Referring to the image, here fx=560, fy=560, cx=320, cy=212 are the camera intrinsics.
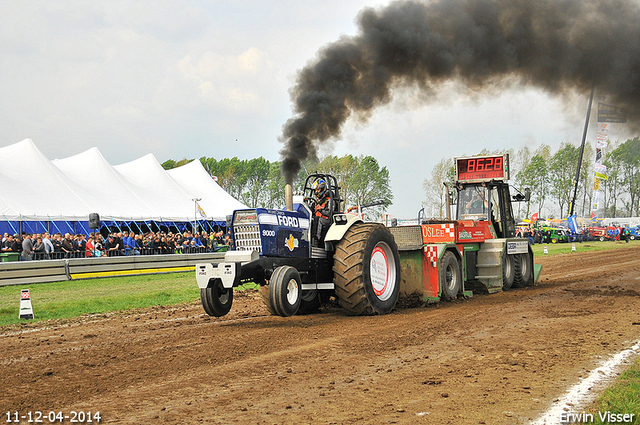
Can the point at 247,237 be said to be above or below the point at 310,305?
above

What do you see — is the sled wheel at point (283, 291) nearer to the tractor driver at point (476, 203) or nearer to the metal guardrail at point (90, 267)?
the tractor driver at point (476, 203)

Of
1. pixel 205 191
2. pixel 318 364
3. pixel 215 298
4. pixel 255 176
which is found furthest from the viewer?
pixel 255 176

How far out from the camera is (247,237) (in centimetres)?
838

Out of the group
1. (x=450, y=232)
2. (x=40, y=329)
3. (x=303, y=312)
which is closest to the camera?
(x=40, y=329)

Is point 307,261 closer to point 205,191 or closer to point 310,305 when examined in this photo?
point 310,305

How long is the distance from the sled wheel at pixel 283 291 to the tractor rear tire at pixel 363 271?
94cm

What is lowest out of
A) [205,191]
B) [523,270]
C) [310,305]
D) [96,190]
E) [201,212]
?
[310,305]

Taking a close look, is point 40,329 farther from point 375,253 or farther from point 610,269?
point 610,269

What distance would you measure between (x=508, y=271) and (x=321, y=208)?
6.63 meters

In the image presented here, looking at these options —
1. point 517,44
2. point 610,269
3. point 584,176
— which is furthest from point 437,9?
point 584,176

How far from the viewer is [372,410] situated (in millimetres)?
4387

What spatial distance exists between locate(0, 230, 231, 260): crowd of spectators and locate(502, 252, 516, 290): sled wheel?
1487 cm

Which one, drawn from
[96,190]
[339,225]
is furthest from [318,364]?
[96,190]

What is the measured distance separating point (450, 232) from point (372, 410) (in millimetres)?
8412
